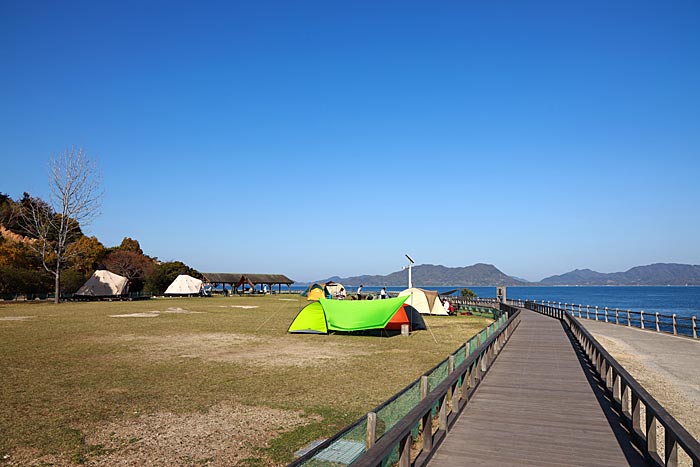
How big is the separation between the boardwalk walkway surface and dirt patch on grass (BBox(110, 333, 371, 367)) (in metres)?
5.84

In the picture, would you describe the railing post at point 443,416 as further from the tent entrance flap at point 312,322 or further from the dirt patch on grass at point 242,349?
the tent entrance flap at point 312,322

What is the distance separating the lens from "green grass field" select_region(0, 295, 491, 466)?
690 cm

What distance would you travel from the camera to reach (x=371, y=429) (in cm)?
420

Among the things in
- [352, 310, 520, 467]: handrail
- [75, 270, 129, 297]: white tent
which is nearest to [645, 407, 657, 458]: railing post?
[352, 310, 520, 467]: handrail

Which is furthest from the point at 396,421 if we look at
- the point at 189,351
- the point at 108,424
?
the point at 189,351

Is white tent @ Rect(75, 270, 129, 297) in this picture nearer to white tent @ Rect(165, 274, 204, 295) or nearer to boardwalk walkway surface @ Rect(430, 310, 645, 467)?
white tent @ Rect(165, 274, 204, 295)

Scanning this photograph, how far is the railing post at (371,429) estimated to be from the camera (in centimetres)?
416

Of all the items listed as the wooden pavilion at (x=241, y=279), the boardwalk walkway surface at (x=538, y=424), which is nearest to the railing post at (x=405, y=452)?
the boardwalk walkway surface at (x=538, y=424)

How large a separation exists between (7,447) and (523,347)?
13675 millimetres

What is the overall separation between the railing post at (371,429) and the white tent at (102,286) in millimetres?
53016

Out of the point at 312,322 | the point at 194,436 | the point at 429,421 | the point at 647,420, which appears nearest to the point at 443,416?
the point at 429,421

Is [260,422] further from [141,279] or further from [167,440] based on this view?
[141,279]

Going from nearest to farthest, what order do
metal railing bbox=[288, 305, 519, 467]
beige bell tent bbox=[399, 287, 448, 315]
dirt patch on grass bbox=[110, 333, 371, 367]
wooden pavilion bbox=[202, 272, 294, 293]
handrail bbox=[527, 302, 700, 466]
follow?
metal railing bbox=[288, 305, 519, 467]
handrail bbox=[527, 302, 700, 466]
dirt patch on grass bbox=[110, 333, 371, 367]
beige bell tent bbox=[399, 287, 448, 315]
wooden pavilion bbox=[202, 272, 294, 293]

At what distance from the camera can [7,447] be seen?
22.4 ft
